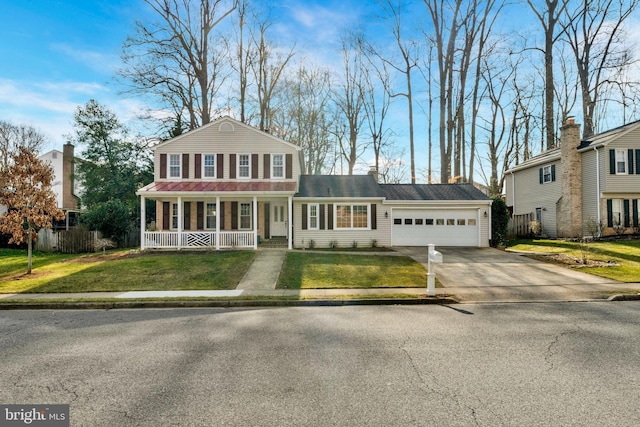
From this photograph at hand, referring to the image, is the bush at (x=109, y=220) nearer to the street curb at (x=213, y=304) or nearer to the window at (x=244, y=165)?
the window at (x=244, y=165)

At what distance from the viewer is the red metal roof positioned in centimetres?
1797

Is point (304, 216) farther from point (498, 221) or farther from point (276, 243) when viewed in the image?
point (498, 221)

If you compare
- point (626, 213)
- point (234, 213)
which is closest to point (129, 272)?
point (234, 213)

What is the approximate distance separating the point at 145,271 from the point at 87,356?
8.11 m

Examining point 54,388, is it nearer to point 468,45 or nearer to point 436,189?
point 436,189

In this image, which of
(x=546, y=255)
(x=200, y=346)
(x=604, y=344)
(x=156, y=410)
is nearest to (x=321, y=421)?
(x=156, y=410)

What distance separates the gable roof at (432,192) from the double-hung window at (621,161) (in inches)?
297

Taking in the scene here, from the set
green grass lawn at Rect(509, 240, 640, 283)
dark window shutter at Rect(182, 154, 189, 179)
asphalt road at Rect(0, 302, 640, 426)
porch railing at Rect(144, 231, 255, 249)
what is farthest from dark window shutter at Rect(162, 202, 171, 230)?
green grass lawn at Rect(509, 240, 640, 283)

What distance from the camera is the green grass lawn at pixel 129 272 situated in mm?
10477

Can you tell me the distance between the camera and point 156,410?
3324 mm

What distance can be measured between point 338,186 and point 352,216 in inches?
102

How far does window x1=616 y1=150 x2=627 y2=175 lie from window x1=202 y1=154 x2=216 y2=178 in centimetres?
2346

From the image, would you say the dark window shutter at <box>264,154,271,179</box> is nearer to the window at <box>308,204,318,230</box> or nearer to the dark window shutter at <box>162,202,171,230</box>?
the window at <box>308,204,318,230</box>

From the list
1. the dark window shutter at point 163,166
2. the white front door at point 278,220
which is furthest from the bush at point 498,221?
the dark window shutter at point 163,166
